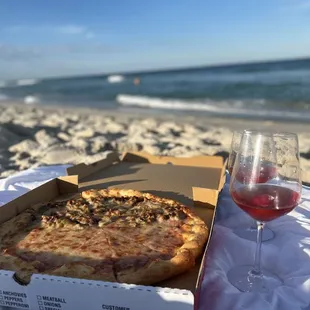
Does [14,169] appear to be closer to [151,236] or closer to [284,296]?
[151,236]

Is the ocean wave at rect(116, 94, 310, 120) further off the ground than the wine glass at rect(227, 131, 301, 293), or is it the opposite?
the wine glass at rect(227, 131, 301, 293)

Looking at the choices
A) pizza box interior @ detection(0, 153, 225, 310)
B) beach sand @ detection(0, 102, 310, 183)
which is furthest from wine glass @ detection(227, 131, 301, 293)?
beach sand @ detection(0, 102, 310, 183)

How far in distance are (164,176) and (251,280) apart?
1405 millimetres

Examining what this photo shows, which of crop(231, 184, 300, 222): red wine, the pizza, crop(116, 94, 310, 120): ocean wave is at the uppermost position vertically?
crop(231, 184, 300, 222): red wine

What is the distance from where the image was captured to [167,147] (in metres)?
Result: 5.97

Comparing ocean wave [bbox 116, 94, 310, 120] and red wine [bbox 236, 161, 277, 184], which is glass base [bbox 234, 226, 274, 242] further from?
ocean wave [bbox 116, 94, 310, 120]

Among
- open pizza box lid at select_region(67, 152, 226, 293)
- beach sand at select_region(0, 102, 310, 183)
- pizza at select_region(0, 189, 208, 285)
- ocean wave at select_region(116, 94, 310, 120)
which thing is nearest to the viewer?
pizza at select_region(0, 189, 208, 285)

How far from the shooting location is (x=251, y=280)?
1.53 m

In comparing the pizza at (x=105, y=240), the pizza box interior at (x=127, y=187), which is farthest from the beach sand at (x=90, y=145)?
the pizza at (x=105, y=240)

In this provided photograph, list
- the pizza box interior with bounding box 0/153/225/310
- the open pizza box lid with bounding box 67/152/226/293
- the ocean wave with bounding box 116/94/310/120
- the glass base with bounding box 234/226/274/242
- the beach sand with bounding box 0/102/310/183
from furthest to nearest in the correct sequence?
the ocean wave with bounding box 116/94/310/120, the beach sand with bounding box 0/102/310/183, the open pizza box lid with bounding box 67/152/226/293, the glass base with bounding box 234/226/274/242, the pizza box interior with bounding box 0/153/225/310

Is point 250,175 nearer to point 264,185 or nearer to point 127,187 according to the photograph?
point 264,185

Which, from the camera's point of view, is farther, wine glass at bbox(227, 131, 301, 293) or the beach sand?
the beach sand

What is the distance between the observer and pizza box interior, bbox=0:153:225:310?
1218 millimetres

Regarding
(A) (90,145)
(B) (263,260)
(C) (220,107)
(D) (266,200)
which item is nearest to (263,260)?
(B) (263,260)
